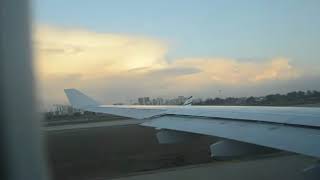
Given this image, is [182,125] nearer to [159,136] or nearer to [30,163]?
[159,136]

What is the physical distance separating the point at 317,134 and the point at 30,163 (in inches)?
164

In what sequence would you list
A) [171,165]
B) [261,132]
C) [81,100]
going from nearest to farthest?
[261,132] < [171,165] < [81,100]

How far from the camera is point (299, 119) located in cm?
756

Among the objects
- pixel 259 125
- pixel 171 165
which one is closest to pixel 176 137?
pixel 171 165

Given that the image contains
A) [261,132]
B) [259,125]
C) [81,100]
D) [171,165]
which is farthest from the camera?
[81,100]

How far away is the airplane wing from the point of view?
6.48m

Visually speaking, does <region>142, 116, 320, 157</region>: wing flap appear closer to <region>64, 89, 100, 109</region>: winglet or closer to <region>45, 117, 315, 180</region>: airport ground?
<region>45, 117, 315, 180</region>: airport ground

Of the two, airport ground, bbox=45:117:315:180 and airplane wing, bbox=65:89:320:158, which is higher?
airplane wing, bbox=65:89:320:158

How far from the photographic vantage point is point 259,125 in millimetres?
8273

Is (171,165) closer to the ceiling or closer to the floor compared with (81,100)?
closer to the floor

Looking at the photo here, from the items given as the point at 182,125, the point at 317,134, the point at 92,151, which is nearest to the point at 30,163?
the point at 317,134

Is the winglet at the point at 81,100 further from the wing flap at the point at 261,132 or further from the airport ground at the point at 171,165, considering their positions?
the wing flap at the point at 261,132

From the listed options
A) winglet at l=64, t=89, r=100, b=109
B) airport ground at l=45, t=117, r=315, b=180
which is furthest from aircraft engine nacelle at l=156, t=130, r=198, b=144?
winglet at l=64, t=89, r=100, b=109

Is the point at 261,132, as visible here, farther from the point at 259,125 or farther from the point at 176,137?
the point at 176,137
